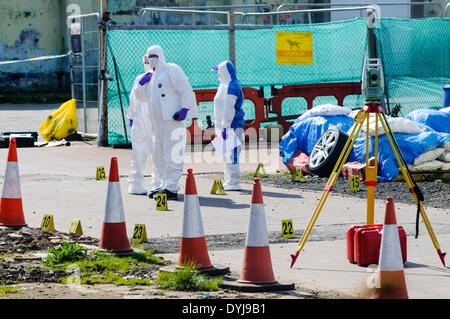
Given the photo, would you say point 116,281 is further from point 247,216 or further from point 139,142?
point 139,142

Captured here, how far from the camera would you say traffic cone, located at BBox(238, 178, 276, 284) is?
7.12m

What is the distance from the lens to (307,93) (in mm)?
20453

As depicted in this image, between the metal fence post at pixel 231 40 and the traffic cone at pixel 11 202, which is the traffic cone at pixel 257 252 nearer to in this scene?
the traffic cone at pixel 11 202

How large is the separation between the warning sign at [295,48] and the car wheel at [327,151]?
6.10 metres

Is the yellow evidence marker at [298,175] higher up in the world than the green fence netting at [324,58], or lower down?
lower down

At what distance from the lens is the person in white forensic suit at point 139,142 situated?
1309 centimetres

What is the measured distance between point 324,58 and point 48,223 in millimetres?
12113

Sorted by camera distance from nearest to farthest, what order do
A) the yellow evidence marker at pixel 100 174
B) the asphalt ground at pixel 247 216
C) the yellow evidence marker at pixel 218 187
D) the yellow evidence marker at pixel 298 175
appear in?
the asphalt ground at pixel 247 216
the yellow evidence marker at pixel 218 187
the yellow evidence marker at pixel 298 175
the yellow evidence marker at pixel 100 174

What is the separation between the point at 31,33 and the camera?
35375 mm

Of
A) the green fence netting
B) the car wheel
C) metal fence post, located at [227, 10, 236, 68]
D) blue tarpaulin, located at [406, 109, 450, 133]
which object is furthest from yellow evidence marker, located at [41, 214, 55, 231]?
metal fence post, located at [227, 10, 236, 68]

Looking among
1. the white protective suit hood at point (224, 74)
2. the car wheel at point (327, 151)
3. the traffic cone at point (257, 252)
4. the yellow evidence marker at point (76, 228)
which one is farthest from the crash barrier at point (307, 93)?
the traffic cone at point (257, 252)

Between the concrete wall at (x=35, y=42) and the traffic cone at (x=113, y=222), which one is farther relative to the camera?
the concrete wall at (x=35, y=42)

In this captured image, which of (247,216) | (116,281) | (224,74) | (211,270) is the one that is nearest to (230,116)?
(224,74)
